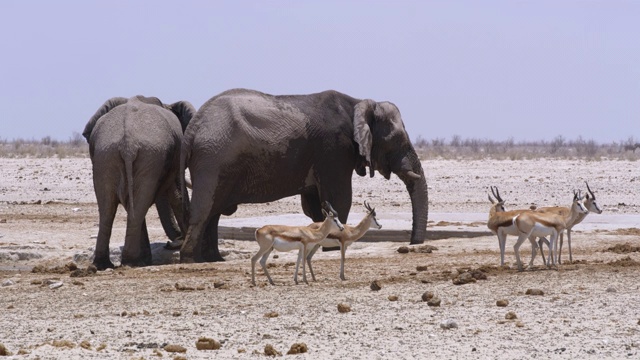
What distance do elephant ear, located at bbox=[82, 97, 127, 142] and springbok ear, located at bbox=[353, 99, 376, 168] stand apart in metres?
3.93

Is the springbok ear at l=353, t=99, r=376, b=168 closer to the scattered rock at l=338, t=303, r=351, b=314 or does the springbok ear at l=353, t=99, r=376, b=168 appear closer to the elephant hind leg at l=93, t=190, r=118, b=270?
the elephant hind leg at l=93, t=190, r=118, b=270

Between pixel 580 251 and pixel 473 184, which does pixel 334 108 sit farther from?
pixel 473 184

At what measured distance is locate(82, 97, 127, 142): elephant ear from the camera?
2133 centimetres

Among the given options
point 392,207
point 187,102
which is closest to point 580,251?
point 187,102

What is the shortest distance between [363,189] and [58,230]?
12346 millimetres

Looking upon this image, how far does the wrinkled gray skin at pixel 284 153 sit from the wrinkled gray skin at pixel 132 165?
1.82 ft

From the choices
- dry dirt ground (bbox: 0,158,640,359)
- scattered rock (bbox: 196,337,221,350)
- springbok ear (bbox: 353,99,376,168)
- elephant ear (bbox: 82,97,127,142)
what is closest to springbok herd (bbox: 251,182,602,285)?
dry dirt ground (bbox: 0,158,640,359)

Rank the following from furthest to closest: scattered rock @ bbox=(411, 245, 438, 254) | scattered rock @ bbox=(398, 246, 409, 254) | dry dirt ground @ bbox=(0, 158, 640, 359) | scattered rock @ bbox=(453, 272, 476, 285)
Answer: scattered rock @ bbox=(398, 246, 409, 254)
scattered rock @ bbox=(411, 245, 438, 254)
scattered rock @ bbox=(453, 272, 476, 285)
dry dirt ground @ bbox=(0, 158, 640, 359)

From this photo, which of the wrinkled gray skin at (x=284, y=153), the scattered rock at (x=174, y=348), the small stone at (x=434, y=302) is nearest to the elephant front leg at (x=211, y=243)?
the wrinkled gray skin at (x=284, y=153)

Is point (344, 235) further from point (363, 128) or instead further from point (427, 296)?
point (363, 128)

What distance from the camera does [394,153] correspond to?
20.9 meters

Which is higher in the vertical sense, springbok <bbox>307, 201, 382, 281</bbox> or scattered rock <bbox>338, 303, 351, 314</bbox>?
springbok <bbox>307, 201, 382, 281</bbox>

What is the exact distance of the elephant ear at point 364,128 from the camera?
783 inches

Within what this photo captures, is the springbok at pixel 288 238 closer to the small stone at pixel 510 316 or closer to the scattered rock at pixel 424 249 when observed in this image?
the small stone at pixel 510 316
